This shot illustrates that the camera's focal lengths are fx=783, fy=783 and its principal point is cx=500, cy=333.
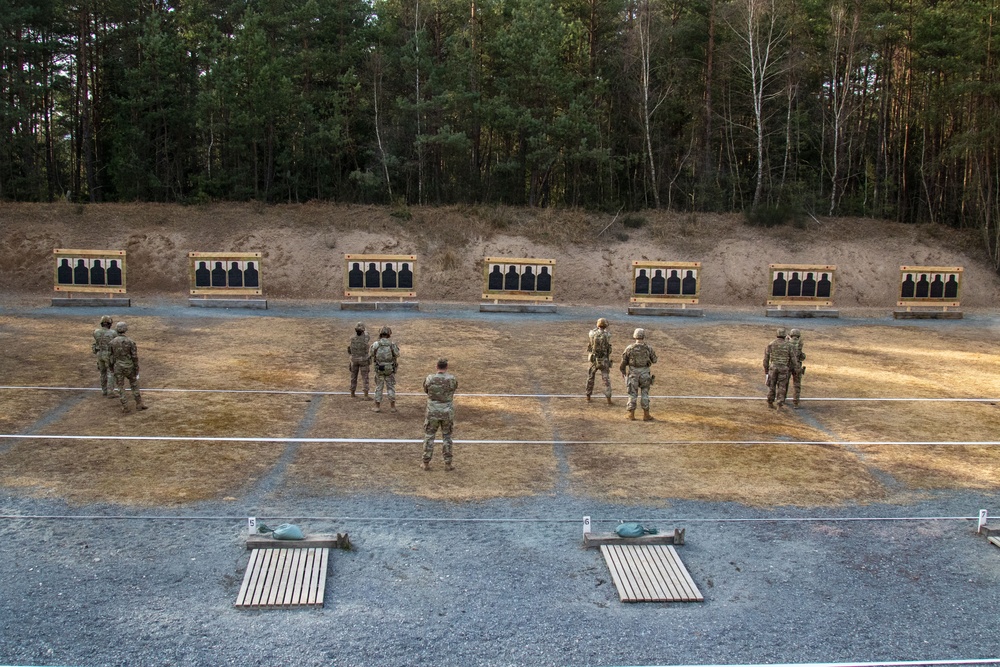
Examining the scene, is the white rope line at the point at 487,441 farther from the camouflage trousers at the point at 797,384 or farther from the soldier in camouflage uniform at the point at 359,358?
the soldier in camouflage uniform at the point at 359,358

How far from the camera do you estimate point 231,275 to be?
95.6 feet

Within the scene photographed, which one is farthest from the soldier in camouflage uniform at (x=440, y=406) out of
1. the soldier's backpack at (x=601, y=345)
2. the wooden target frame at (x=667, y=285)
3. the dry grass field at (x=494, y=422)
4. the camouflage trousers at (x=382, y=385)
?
the wooden target frame at (x=667, y=285)

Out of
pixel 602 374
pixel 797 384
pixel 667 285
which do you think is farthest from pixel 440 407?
pixel 667 285

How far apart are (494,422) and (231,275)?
1746 centimetres

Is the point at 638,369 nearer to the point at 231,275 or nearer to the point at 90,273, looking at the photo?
the point at 231,275

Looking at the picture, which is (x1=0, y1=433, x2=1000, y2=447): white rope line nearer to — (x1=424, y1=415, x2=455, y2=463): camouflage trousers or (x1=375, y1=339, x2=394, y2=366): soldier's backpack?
(x1=424, y1=415, x2=455, y2=463): camouflage trousers

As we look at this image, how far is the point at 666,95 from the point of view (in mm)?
41500

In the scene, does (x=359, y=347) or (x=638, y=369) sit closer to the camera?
(x=638, y=369)

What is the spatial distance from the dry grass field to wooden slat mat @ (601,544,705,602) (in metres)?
2.08

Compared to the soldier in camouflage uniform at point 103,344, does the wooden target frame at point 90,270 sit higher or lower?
higher

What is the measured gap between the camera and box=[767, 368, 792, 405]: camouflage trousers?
16.4 meters

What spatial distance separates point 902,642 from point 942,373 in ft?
48.9

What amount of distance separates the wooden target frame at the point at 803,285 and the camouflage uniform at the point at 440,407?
874 inches

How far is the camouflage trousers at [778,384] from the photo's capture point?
646 inches
